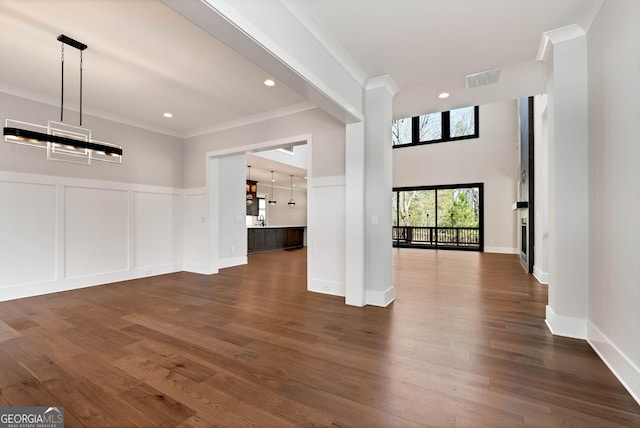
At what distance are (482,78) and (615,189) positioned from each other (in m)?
2.21

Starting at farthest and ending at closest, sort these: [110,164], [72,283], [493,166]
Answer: [493,166], [110,164], [72,283]

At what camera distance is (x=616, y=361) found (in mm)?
1960

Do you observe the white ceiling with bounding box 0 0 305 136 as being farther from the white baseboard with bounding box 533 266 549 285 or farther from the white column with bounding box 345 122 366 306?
the white baseboard with bounding box 533 266 549 285

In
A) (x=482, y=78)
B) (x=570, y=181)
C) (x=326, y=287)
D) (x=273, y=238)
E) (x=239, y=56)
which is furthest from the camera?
(x=273, y=238)

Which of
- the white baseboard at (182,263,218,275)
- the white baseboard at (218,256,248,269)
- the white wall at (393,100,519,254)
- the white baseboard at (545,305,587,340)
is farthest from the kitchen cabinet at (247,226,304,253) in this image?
the white baseboard at (545,305,587,340)

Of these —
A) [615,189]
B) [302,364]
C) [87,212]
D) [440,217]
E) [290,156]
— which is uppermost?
[290,156]

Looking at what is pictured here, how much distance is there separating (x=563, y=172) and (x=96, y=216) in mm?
6456

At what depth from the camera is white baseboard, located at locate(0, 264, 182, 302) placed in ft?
12.8

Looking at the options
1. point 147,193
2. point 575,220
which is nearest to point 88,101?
point 147,193

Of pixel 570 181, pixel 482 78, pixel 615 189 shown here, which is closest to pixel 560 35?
pixel 482 78

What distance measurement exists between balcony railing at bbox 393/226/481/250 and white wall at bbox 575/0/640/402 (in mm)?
7459

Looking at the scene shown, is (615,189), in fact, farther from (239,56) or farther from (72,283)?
(72,283)

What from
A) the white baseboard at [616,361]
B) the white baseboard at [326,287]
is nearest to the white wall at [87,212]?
the white baseboard at [326,287]

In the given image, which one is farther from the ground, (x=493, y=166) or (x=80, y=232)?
(x=493, y=166)
